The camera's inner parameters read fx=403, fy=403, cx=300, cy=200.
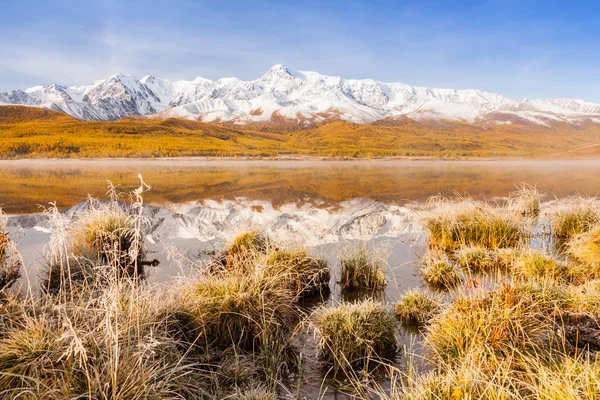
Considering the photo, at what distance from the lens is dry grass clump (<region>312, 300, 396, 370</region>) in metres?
4.29

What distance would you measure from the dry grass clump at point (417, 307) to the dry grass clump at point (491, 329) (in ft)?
2.52

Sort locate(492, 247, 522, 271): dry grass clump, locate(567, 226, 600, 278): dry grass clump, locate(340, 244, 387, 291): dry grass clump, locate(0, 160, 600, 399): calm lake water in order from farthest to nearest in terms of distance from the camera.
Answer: locate(492, 247, 522, 271): dry grass clump → locate(0, 160, 600, 399): calm lake water → locate(567, 226, 600, 278): dry grass clump → locate(340, 244, 387, 291): dry grass clump

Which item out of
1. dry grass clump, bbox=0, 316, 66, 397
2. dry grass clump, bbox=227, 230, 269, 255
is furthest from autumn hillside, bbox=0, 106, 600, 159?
dry grass clump, bbox=0, 316, 66, 397

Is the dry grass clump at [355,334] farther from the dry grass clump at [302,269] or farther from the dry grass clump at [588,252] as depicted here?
the dry grass clump at [588,252]

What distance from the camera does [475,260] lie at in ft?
25.5

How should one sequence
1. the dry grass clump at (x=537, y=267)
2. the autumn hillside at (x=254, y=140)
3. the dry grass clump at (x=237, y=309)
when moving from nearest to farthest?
1. the dry grass clump at (x=237, y=309)
2. the dry grass clump at (x=537, y=267)
3. the autumn hillside at (x=254, y=140)

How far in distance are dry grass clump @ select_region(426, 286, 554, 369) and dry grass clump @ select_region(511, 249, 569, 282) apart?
8.03 feet

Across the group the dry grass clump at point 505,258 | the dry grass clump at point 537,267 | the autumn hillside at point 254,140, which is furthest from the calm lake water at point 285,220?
the autumn hillside at point 254,140

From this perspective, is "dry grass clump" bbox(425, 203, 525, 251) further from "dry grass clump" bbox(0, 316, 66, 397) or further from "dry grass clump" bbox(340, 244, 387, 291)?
"dry grass clump" bbox(0, 316, 66, 397)

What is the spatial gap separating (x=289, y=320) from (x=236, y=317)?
→ 815mm

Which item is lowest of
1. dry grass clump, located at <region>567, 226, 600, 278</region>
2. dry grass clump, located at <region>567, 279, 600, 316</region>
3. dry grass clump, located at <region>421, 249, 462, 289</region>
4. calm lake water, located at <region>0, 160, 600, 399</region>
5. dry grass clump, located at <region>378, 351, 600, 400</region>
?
calm lake water, located at <region>0, 160, 600, 399</region>

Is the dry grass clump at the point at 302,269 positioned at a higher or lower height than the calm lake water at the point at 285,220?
higher

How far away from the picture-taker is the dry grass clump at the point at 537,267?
6.55 metres

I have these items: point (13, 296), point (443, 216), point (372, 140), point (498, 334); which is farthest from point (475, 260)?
point (372, 140)
